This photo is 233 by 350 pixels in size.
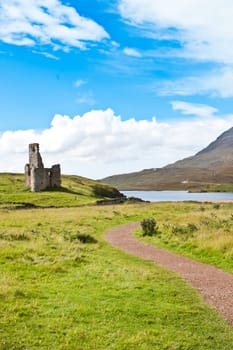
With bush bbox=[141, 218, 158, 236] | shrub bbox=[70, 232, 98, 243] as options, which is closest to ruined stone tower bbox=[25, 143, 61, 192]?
bush bbox=[141, 218, 158, 236]

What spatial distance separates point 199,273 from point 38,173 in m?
66.2

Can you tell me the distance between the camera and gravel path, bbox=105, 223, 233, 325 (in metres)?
12.0

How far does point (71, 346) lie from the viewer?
8281 millimetres

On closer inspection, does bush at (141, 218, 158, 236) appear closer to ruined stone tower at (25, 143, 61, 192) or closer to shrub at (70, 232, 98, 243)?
shrub at (70, 232, 98, 243)

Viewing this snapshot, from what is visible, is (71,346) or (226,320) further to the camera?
(226,320)

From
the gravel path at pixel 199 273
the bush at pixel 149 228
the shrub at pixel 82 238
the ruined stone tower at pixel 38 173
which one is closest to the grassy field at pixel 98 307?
the gravel path at pixel 199 273

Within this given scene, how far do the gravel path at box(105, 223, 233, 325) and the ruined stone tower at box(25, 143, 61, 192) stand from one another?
5552cm

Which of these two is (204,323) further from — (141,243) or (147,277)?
(141,243)

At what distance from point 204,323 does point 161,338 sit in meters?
1.67

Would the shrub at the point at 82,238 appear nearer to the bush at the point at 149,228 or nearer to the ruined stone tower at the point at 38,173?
the bush at the point at 149,228

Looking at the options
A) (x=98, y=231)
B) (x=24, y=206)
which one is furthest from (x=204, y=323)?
(x=24, y=206)

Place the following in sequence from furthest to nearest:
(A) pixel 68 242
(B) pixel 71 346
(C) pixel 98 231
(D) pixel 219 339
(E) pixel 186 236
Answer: (C) pixel 98 231
(E) pixel 186 236
(A) pixel 68 242
(D) pixel 219 339
(B) pixel 71 346

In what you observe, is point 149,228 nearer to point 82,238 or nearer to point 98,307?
point 82,238

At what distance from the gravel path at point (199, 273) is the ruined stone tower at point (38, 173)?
55520mm
